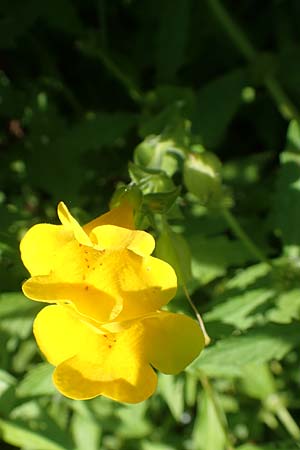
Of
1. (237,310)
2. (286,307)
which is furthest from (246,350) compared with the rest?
(286,307)

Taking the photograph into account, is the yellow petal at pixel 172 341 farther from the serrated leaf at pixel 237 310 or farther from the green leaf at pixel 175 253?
the serrated leaf at pixel 237 310

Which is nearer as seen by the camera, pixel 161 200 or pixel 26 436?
pixel 161 200

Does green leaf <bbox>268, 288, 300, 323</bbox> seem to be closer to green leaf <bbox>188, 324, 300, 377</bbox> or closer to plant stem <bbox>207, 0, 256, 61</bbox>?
green leaf <bbox>188, 324, 300, 377</bbox>

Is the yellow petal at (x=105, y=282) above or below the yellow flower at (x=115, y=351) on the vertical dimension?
above

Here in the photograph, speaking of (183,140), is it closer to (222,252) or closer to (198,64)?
(222,252)

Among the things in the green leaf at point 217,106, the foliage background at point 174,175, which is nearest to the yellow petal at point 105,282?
the foliage background at point 174,175

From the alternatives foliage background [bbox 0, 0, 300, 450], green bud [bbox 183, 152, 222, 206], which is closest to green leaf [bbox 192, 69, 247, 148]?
foliage background [bbox 0, 0, 300, 450]

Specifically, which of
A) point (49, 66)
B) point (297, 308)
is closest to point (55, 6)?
point (49, 66)

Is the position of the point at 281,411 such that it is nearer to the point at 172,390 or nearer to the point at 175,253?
the point at 172,390
